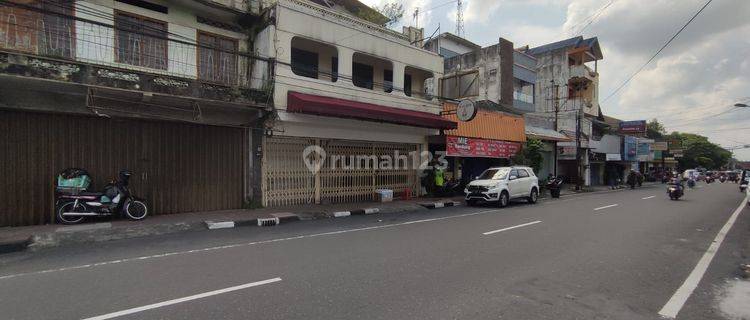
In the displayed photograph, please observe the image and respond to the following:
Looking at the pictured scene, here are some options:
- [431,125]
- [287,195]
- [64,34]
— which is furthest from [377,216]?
[64,34]

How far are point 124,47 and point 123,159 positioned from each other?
127 inches

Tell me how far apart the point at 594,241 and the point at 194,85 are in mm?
11176

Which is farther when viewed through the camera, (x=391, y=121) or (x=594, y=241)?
(x=391, y=121)

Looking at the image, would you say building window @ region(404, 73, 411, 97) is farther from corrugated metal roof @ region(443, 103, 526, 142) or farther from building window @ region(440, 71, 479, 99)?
corrugated metal roof @ region(443, 103, 526, 142)

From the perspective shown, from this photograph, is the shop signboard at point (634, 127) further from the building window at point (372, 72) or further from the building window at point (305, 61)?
the building window at point (305, 61)

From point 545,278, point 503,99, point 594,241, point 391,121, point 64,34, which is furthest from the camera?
point 503,99

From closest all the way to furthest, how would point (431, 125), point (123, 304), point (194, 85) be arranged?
point (123, 304) → point (194, 85) → point (431, 125)

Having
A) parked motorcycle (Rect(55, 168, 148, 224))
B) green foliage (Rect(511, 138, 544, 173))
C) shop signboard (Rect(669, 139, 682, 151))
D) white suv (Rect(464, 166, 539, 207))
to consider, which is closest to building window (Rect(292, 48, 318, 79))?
parked motorcycle (Rect(55, 168, 148, 224))

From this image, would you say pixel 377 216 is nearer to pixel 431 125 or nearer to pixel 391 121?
pixel 391 121

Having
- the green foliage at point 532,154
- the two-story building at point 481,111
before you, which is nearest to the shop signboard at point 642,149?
the two-story building at point 481,111

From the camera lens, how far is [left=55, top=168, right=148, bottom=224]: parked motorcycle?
30.9 ft

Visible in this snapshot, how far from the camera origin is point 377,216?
40.4 feet

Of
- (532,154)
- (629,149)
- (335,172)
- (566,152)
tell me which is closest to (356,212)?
(335,172)

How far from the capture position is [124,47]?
11.0 metres
